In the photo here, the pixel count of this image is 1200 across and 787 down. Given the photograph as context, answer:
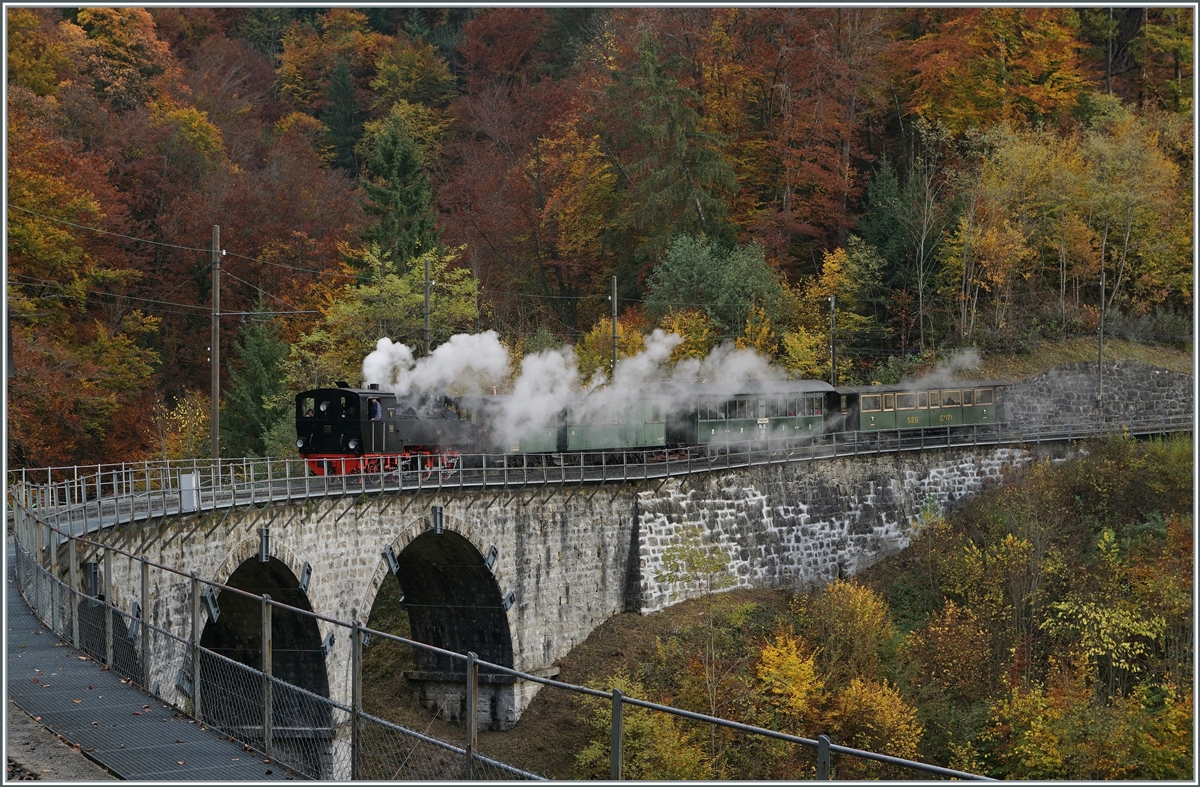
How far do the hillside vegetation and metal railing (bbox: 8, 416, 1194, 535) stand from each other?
3.78 m

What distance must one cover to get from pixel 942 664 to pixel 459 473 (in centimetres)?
1413

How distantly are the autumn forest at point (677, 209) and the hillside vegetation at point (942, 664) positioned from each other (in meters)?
12.1

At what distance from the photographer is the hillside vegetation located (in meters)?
31.6

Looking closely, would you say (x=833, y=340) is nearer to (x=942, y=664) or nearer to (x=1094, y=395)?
(x=1094, y=395)

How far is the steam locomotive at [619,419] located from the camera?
32688mm

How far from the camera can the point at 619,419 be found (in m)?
40.2

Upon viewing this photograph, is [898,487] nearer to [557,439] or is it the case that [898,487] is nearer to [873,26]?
[557,439]

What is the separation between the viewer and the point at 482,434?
37000 millimetres

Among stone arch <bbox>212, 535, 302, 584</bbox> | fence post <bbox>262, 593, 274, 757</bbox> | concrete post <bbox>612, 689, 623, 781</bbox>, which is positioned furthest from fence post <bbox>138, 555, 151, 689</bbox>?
stone arch <bbox>212, 535, 302, 584</bbox>

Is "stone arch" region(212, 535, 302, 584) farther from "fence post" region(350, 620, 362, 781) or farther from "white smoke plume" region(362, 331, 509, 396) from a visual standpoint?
"fence post" region(350, 620, 362, 781)

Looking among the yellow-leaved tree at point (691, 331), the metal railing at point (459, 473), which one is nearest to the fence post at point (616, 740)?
the metal railing at point (459, 473)

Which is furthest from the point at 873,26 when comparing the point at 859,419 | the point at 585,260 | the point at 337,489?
the point at 337,489

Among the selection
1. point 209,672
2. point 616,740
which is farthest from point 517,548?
point 616,740

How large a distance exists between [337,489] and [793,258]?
3428cm
